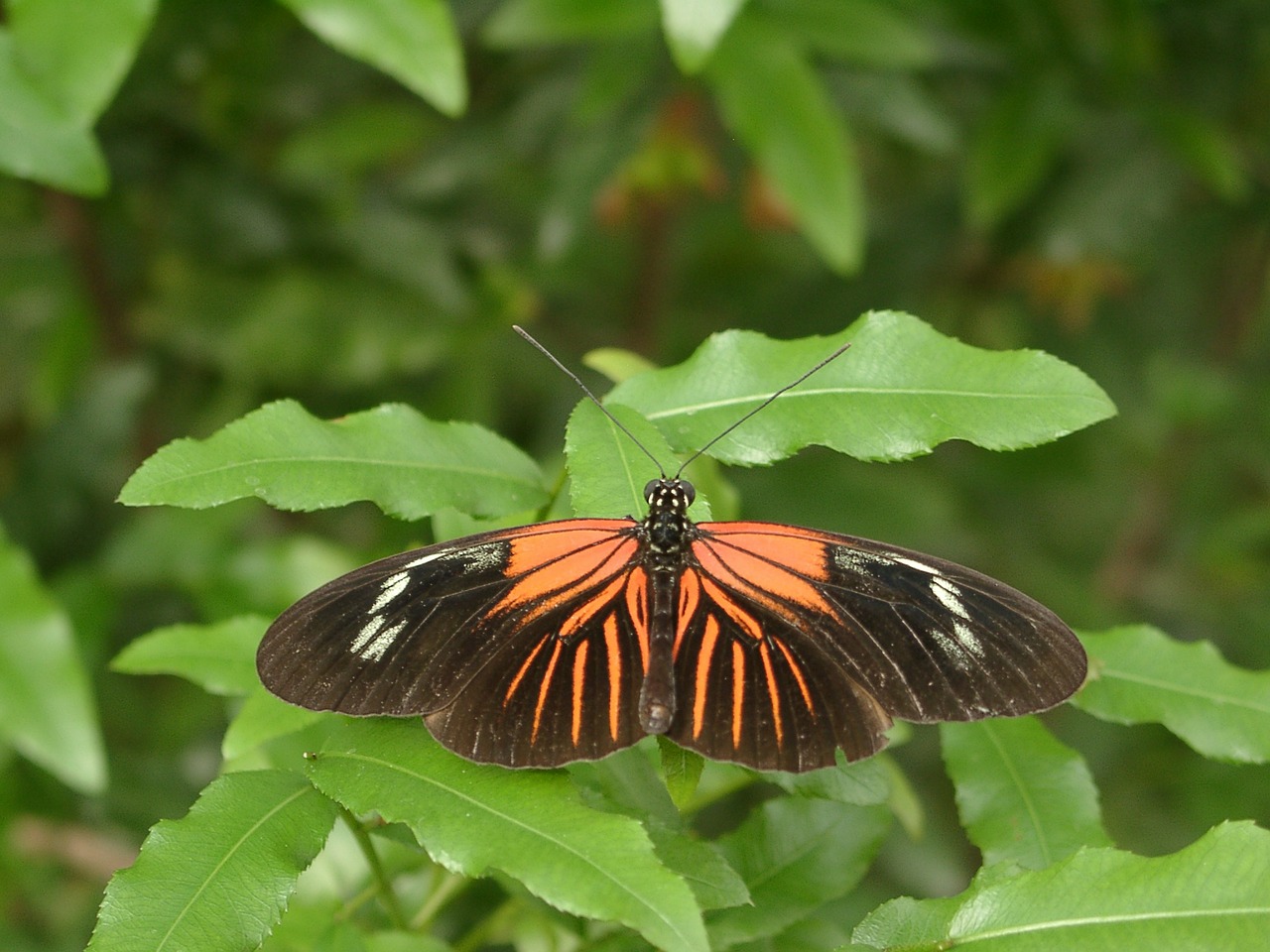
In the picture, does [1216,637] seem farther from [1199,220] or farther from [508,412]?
[508,412]

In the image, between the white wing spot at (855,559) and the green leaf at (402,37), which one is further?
the green leaf at (402,37)

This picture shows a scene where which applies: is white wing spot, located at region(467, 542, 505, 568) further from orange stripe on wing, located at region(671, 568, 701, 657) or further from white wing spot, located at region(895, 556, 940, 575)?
white wing spot, located at region(895, 556, 940, 575)

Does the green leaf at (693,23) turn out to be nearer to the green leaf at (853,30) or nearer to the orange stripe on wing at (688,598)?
the orange stripe on wing at (688,598)

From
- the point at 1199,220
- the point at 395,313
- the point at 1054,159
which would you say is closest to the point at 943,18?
the point at 1054,159

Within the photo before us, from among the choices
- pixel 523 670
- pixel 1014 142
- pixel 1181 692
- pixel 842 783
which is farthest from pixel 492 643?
pixel 1014 142

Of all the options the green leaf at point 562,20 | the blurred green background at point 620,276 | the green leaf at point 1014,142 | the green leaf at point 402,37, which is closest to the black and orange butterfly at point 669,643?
the green leaf at point 402,37

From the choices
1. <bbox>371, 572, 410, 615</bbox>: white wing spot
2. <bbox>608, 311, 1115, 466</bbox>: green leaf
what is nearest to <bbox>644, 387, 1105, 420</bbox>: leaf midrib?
<bbox>608, 311, 1115, 466</bbox>: green leaf

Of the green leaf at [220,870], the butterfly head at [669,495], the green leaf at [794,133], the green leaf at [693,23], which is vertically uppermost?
the green leaf at [794,133]
